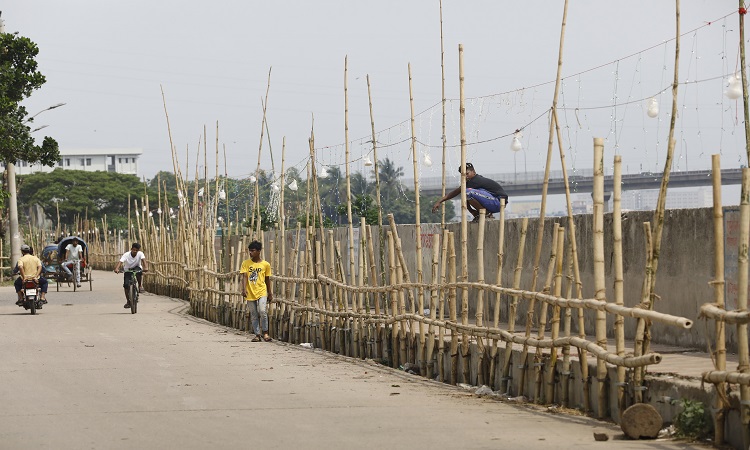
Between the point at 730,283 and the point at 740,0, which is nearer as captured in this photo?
the point at 740,0

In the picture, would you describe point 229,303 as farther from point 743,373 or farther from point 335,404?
point 743,373

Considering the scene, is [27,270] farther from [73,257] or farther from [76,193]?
[76,193]

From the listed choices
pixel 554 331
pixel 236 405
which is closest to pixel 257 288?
pixel 236 405

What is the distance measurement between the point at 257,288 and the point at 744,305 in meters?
9.81

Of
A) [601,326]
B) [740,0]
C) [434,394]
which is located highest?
[740,0]

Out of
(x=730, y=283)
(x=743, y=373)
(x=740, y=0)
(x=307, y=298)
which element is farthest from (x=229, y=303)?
(x=743, y=373)

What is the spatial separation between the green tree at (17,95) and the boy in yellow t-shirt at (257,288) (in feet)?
34.3

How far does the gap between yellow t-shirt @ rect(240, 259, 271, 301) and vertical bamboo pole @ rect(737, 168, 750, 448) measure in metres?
9.56

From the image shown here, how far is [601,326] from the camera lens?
792cm

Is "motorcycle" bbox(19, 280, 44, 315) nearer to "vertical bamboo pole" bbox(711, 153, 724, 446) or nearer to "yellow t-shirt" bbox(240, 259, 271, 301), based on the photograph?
"yellow t-shirt" bbox(240, 259, 271, 301)

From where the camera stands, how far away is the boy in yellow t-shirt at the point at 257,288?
15.4m

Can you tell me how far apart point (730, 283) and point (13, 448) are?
5564 millimetres

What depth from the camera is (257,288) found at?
1539cm

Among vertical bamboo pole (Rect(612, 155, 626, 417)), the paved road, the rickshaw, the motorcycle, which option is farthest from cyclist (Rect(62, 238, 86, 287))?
vertical bamboo pole (Rect(612, 155, 626, 417))
